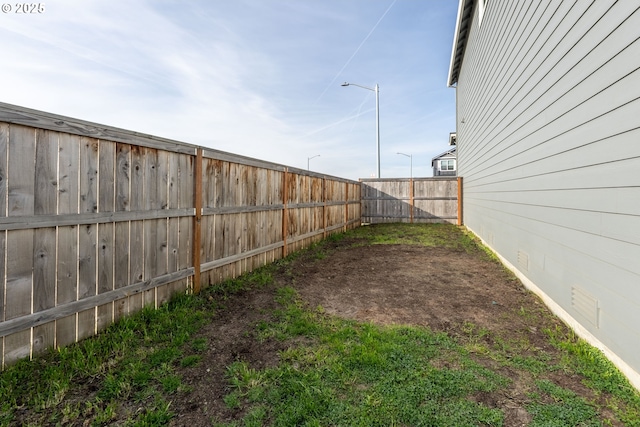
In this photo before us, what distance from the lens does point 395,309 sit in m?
3.35

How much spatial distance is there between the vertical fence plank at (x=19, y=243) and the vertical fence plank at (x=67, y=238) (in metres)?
0.17

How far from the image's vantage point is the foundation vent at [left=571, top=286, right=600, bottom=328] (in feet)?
7.87

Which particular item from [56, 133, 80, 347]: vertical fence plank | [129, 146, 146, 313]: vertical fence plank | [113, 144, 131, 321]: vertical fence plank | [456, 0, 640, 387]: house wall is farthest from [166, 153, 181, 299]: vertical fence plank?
[456, 0, 640, 387]: house wall

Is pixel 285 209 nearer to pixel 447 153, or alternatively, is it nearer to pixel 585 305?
pixel 585 305

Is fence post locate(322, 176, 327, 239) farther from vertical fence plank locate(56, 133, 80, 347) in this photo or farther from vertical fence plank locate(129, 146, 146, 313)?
vertical fence plank locate(56, 133, 80, 347)

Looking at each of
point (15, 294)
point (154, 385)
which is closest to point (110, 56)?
point (15, 294)

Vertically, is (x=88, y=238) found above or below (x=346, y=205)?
below

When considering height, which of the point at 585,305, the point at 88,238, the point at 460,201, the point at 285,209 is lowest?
the point at 585,305

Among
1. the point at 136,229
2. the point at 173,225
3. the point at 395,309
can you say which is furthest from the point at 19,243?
the point at 395,309

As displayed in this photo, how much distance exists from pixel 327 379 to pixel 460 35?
12.4m

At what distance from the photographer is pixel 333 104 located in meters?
16.1

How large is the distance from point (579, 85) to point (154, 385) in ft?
14.5

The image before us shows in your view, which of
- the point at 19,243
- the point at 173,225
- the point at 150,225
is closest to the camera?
the point at 19,243

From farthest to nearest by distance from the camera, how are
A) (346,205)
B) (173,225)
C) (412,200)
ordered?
(412,200) < (346,205) < (173,225)
